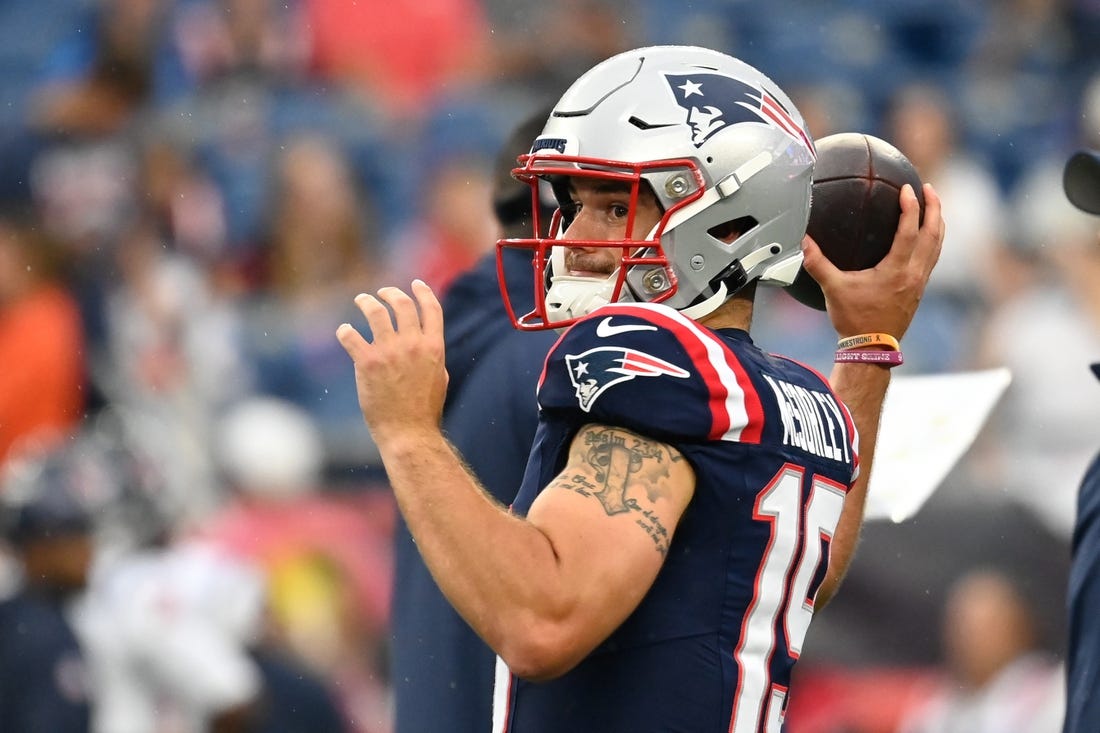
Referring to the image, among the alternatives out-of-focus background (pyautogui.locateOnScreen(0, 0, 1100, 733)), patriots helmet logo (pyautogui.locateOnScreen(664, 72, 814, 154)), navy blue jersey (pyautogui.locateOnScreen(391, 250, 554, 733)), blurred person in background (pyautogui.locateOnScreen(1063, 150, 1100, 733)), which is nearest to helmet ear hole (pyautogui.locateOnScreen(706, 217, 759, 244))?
patriots helmet logo (pyautogui.locateOnScreen(664, 72, 814, 154))

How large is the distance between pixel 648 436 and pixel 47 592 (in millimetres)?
3484

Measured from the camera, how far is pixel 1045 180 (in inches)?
362

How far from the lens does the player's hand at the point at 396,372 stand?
7.71ft

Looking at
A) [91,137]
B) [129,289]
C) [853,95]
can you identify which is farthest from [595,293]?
[853,95]

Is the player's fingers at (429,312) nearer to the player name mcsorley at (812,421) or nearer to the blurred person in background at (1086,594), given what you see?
the player name mcsorley at (812,421)

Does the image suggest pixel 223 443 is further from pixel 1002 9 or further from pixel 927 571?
pixel 1002 9

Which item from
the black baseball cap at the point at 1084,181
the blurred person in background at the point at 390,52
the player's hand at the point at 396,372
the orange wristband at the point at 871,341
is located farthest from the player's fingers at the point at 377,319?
the blurred person in background at the point at 390,52

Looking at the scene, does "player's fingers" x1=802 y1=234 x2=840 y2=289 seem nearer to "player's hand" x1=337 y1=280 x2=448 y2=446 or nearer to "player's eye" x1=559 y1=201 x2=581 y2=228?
"player's eye" x1=559 y1=201 x2=581 y2=228

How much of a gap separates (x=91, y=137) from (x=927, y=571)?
4.89 m

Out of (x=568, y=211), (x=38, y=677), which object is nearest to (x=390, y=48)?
(x=38, y=677)

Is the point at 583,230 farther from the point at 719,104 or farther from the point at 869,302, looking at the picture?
the point at 869,302

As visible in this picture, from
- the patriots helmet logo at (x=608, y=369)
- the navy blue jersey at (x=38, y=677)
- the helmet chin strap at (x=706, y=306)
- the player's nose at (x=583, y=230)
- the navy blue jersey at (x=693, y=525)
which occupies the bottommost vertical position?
the navy blue jersey at (x=38, y=677)

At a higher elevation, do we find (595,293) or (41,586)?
(595,293)

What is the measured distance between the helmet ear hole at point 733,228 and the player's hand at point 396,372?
0.55 meters
